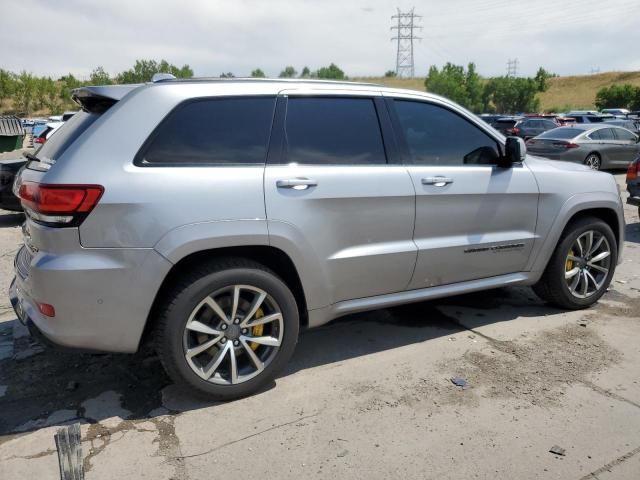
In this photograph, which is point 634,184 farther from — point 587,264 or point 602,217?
point 587,264

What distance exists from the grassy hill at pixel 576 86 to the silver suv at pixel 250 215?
268ft

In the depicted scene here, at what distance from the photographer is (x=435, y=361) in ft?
12.6

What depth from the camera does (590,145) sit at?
15242mm

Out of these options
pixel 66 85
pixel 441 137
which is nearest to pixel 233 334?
pixel 441 137

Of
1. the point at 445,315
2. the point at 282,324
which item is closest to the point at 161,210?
the point at 282,324

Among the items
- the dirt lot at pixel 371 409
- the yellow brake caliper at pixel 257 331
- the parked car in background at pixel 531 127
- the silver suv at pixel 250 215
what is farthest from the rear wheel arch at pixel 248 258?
the parked car in background at pixel 531 127

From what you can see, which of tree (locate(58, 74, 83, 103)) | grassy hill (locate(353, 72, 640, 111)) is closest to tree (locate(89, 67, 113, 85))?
tree (locate(58, 74, 83, 103))

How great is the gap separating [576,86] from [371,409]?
4025 inches

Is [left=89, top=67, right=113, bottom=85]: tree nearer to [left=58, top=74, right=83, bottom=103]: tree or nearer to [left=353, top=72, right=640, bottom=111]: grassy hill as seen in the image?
[left=58, top=74, right=83, bottom=103]: tree

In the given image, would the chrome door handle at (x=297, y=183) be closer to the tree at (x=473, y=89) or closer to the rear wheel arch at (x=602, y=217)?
the rear wheel arch at (x=602, y=217)

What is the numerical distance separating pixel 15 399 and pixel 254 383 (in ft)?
4.82

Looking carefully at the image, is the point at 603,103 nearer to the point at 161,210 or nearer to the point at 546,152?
the point at 546,152

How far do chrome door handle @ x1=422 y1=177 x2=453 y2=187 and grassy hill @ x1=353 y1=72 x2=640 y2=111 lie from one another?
3222 inches

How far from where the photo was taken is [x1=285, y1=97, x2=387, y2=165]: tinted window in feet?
11.2
